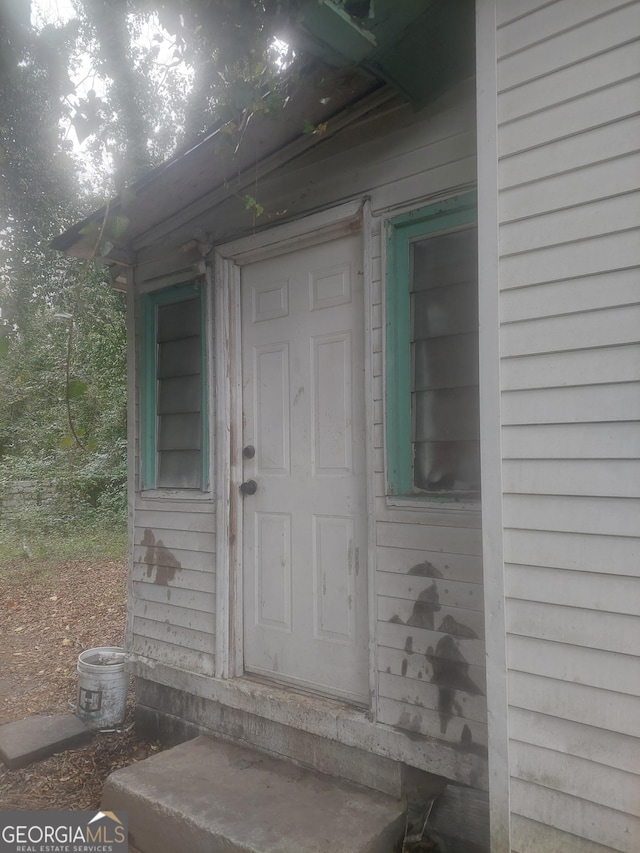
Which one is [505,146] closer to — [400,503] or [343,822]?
[400,503]

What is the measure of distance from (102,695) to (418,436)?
277cm

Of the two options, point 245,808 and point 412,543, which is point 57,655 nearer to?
point 245,808

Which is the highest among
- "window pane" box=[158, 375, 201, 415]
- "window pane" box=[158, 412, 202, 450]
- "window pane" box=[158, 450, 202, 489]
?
"window pane" box=[158, 375, 201, 415]

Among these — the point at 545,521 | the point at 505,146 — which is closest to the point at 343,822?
the point at 545,521

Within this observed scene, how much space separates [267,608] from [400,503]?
3.54 ft

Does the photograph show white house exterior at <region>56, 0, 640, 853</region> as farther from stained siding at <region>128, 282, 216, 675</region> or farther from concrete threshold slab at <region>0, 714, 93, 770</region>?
concrete threshold slab at <region>0, 714, 93, 770</region>

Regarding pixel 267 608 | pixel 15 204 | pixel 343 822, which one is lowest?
pixel 343 822

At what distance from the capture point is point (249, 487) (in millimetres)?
3477

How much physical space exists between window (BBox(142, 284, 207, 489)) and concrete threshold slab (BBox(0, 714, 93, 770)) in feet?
5.08

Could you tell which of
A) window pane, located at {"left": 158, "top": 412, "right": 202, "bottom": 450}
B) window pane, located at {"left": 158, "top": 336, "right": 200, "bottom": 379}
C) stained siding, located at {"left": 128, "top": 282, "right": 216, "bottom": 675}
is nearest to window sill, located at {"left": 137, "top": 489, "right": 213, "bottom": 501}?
stained siding, located at {"left": 128, "top": 282, "right": 216, "bottom": 675}

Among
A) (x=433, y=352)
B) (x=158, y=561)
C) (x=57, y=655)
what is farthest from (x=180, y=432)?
(x=57, y=655)

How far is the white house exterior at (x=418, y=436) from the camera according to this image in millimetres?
1888

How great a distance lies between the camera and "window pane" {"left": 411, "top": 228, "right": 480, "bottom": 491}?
105 inches

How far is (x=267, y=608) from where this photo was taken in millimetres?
3393
